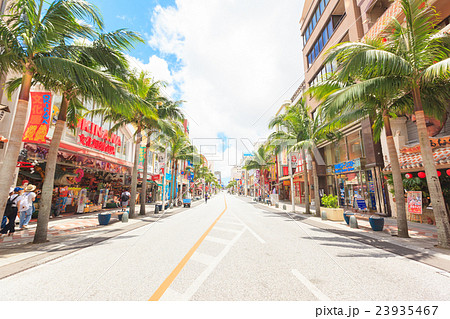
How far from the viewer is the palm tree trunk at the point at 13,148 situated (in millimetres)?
5859

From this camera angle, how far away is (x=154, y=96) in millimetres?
15609

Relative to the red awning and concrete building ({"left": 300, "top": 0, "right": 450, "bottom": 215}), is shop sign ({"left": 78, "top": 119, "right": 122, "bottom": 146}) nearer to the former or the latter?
the red awning

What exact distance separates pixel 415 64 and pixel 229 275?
382 inches

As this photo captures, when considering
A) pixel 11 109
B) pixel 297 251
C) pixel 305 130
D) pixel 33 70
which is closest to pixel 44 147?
pixel 11 109

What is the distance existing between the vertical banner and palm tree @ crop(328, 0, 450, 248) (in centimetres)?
1533

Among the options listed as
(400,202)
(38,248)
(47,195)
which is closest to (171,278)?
(38,248)

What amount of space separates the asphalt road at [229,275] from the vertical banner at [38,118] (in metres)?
8.27

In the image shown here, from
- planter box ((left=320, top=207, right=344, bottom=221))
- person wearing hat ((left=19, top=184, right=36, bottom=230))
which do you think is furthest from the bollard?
person wearing hat ((left=19, top=184, right=36, bottom=230))

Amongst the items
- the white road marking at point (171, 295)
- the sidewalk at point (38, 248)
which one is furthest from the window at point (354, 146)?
the sidewalk at point (38, 248)

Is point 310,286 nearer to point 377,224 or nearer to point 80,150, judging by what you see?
point 377,224

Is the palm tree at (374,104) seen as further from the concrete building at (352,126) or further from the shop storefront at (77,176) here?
the shop storefront at (77,176)

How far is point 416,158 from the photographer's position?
1149cm

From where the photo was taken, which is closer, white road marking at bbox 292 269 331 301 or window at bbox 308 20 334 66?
white road marking at bbox 292 269 331 301

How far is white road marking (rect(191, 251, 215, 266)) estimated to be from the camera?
4963mm
